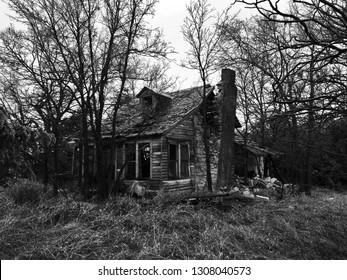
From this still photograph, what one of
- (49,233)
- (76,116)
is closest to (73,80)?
(76,116)

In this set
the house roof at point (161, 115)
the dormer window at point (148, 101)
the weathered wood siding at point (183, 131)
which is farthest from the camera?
the dormer window at point (148, 101)

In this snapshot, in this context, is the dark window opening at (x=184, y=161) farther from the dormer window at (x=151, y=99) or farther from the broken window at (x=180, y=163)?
the dormer window at (x=151, y=99)

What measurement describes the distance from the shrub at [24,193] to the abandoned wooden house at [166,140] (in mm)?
6280

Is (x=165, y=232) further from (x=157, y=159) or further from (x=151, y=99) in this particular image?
(x=151, y=99)

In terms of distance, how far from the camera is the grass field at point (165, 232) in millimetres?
3920

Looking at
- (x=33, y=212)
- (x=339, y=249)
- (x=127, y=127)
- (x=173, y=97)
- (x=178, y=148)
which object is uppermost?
(x=173, y=97)

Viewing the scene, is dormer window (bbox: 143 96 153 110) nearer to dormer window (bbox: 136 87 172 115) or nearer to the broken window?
dormer window (bbox: 136 87 172 115)

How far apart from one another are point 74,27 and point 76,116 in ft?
14.2

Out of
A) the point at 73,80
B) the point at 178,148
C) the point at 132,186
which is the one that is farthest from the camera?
the point at 178,148

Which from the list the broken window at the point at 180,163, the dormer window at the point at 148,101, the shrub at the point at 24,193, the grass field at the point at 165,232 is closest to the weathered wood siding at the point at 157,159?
the broken window at the point at 180,163

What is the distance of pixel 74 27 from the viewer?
9.59 m

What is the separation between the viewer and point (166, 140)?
Result: 13.9m

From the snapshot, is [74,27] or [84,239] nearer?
A: [84,239]

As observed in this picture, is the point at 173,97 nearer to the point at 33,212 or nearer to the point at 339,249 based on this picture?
the point at 33,212
